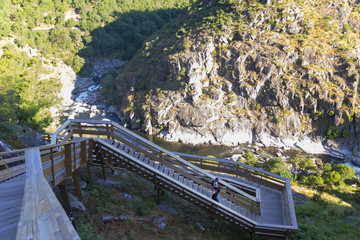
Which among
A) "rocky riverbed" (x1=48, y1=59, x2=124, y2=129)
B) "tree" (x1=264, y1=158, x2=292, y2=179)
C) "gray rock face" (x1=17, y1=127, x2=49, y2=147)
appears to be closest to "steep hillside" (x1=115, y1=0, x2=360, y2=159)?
"rocky riverbed" (x1=48, y1=59, x2=124, y2=129)

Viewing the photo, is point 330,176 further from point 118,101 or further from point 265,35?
point 118,101

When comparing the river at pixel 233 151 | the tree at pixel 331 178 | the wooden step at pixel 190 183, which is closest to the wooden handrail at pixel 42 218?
the wooden step at pixel 190 183

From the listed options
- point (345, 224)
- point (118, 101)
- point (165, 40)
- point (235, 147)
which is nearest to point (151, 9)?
point (165, 40)

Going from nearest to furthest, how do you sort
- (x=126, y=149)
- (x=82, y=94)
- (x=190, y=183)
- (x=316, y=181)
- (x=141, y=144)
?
(x=141, y=144)
(x=126, y=149)
(x=190, y=183)
(x=316, y=181)
(x=82, y=94)

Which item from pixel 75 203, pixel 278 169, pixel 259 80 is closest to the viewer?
pixel 75 203

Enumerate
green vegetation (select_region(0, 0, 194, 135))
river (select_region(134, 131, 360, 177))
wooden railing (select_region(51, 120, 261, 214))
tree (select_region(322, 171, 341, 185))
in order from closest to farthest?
wooden railing (select_region(51, 120, 261, 214))
tree (select_region(322, 171, 341, 185))
river (select_region(134, 131, 360, 177))
green vegetation (select_region(0, 0, 194, 135))

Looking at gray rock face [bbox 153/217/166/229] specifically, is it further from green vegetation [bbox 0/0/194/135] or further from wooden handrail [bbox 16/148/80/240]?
green vegetation [bbox 0/0/194/135]

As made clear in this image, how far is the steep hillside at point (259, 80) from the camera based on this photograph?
46406 millimetres

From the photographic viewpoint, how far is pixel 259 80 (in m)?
49.9

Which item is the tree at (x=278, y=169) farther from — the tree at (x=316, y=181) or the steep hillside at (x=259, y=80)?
the steep hillside at (x=259, y=80)

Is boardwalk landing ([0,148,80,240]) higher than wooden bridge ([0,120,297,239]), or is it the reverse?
boardwalk landing ([0,148,80,240])

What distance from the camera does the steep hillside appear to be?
4641 cm

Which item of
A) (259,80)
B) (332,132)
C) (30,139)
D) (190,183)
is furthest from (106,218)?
(332,132)

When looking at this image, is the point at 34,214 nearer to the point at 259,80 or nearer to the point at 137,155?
the point at 137,155
